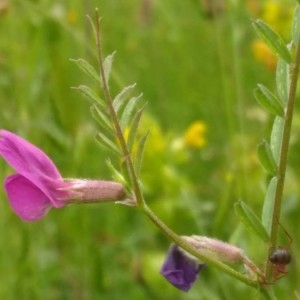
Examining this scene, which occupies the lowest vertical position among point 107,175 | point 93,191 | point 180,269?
point 107,175

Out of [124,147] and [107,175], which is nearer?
[124,147]

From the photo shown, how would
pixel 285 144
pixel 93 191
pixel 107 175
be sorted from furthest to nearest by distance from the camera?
1. pixel 107 175
2. pixel 93 191
3. pixel 285 144

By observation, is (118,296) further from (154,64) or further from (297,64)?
(297,64)

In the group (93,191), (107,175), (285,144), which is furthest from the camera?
(107,175)

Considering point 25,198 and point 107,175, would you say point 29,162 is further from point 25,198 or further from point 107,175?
point 107,175

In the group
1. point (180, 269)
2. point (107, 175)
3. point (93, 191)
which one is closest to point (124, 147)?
point (93, 191)

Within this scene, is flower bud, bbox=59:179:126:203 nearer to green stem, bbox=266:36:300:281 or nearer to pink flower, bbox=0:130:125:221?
pink flower, bbox=0:130:125:221

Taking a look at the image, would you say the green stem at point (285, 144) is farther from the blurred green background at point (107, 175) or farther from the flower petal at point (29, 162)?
the blurred green background at point (107, 175)
